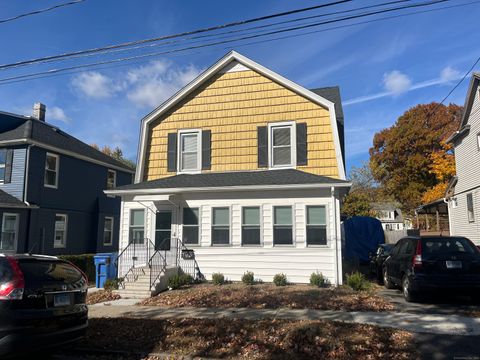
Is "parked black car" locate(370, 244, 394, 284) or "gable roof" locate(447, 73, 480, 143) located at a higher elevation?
"gable roof" locate(447, 73, 480, 143)

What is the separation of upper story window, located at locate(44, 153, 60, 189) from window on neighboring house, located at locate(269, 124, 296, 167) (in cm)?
1234

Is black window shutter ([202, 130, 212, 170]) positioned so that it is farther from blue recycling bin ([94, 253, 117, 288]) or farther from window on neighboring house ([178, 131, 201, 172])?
blue recycling bin ([94, 253, 117, 288])

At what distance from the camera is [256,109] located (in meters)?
15.8

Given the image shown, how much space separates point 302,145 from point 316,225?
316 centimetres

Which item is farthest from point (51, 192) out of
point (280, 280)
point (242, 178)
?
point (280, 280)

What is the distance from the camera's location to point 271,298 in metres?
10.3

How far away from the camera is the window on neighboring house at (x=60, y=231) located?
69.2ft

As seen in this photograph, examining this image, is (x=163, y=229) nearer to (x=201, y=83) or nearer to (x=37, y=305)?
(x=201, y=83)

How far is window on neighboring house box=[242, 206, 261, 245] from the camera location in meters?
14.2

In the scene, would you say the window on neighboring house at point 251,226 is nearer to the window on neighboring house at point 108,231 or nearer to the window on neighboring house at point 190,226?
the window on neighboring house at point 190,226

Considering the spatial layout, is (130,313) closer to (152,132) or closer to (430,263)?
(430,263)

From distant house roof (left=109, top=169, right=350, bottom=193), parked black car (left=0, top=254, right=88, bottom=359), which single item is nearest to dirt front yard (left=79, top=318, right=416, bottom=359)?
parked black car (left=0, top=254, right=88, bottom=359)

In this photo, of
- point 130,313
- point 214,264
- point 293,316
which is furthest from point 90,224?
point 293,316

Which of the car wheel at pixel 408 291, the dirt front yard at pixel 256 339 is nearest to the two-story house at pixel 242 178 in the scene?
the car wheel at pixel 408 291
